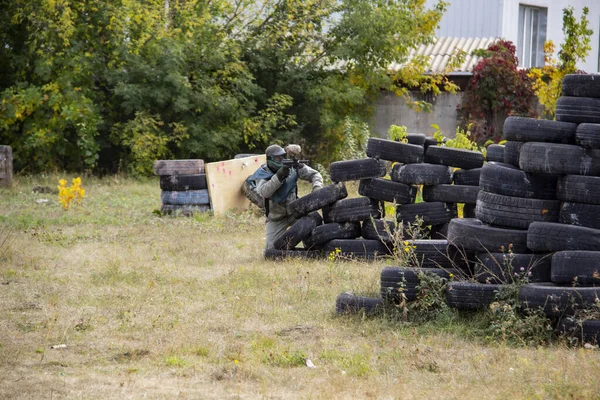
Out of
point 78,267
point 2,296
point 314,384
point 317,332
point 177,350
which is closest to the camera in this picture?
point 314,384

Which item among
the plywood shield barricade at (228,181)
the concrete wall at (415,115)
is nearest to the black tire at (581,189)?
the plywood shield barricade at (228,181)

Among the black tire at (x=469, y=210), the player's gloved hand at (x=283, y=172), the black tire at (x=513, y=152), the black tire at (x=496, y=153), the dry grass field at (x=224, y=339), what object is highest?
the black tire at (x=513, y=152)

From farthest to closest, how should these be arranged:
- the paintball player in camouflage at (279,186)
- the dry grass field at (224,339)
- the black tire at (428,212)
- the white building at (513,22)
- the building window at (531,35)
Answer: the building window at (531,35) < the white building at (513,22) < the paintball player in camouflage at (279,186) < the black tire at (428,212) < the dry grass field at (224,339)

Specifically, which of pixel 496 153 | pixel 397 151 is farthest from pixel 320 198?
pixel 496 153

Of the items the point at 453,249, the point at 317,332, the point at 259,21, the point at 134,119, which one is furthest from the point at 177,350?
the point at 259,21

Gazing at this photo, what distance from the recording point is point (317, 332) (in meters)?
7.80

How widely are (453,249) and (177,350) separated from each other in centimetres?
286

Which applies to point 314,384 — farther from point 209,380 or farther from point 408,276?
point 408,276

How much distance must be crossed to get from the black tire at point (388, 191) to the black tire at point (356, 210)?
0.10m

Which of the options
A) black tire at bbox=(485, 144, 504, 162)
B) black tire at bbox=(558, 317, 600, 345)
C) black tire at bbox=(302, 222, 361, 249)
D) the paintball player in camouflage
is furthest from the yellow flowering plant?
black tire at bbox=(558, 317, 600, 345)

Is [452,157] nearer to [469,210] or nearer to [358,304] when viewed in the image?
[469,210]

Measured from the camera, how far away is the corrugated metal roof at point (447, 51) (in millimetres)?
25028

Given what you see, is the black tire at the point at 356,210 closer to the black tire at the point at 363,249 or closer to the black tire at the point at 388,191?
the black tire at the point at 388,191

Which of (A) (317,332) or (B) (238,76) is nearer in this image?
(A) (317,332)
